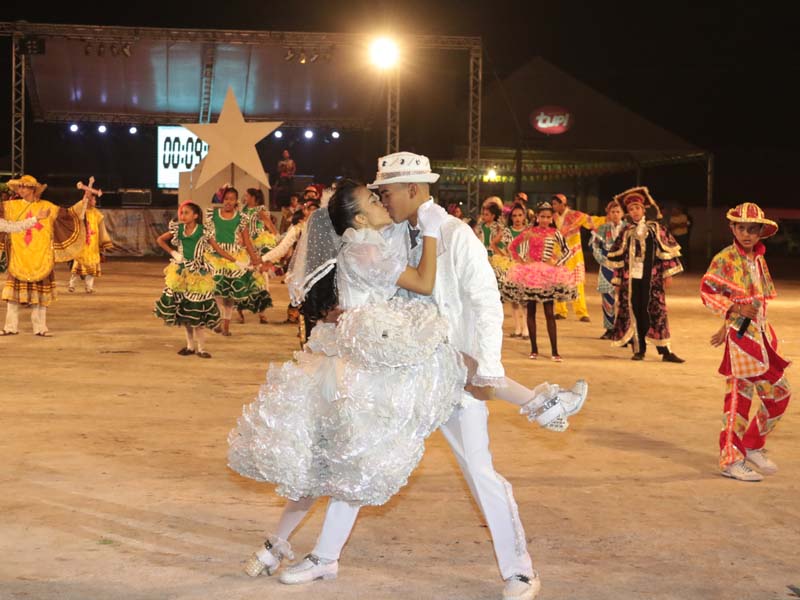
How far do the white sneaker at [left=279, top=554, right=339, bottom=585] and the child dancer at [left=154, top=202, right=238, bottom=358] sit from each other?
8183 mm

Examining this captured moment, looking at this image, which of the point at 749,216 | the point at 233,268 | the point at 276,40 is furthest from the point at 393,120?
the point at 749,216

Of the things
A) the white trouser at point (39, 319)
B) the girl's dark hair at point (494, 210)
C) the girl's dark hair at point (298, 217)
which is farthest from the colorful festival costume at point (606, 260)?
the white trouser at point (39, 319)

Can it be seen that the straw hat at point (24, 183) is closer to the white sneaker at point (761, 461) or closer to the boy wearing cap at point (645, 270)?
the boy wearing cap at point (645, 270)

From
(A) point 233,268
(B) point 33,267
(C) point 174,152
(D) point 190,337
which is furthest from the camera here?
(C) point 174,152

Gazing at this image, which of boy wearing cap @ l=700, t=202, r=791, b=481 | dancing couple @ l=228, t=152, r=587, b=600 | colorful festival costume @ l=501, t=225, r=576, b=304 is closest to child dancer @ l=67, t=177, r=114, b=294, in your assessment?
colorful festival costume @ l=501, t=225, r=576, b=304

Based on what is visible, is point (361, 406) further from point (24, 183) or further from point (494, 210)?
point (494, 210)

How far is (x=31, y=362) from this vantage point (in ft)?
41.6

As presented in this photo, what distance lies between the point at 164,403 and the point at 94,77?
26.0m

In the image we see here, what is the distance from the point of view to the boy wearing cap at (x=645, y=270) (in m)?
13.9

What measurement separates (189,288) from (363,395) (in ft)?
28.8

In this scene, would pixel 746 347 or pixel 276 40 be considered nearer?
pixel 746 347

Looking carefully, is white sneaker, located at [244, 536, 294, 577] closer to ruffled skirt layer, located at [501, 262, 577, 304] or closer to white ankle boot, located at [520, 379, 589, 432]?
white ankle boot, located at [520, 379, 589, 432]

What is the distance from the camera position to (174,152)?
120 feet

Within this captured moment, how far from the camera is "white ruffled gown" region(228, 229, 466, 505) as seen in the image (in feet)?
16.4
